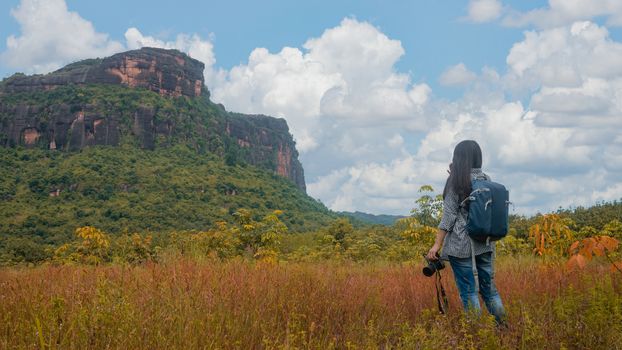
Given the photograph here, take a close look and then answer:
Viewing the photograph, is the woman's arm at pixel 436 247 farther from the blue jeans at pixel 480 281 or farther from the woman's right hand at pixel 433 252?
the blue jeans at pixel 480 281

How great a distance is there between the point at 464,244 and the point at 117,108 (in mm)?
97443

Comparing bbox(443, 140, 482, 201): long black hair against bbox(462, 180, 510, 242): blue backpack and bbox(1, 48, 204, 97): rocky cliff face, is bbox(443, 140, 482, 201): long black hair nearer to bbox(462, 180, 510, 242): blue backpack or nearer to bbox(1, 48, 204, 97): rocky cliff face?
bbox(462, 180, 510, 242): blue backpack

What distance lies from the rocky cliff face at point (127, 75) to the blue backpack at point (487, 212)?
10611cm

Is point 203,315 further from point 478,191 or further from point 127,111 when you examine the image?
point 127,111

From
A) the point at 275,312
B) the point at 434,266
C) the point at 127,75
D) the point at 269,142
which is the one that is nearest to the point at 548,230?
the point at 434,266

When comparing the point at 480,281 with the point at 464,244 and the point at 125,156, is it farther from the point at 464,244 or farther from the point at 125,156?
the point at 125,156

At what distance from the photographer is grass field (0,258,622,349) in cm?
321

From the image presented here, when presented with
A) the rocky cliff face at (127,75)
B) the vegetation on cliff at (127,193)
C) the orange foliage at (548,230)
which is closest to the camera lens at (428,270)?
the orange foliage at (548,230)

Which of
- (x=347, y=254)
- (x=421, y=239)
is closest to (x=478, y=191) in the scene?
(x=421, y=239)

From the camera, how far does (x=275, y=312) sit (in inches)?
164

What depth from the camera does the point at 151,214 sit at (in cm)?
6034

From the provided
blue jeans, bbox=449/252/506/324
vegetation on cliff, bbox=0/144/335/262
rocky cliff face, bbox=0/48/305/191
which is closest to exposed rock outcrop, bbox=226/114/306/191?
rocky cliff face, bbox=0/48/305/191

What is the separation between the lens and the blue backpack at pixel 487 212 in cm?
434

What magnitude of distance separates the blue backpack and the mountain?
158ft
